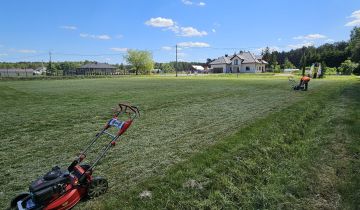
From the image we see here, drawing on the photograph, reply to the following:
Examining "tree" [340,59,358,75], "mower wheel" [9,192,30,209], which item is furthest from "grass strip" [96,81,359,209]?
"tree" [340,59,358,75]

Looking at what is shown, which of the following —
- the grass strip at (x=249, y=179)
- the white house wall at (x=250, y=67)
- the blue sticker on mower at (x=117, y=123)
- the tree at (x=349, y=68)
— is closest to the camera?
the grass strip at (x=249, y=179)

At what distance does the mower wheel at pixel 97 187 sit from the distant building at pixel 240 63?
95.1m

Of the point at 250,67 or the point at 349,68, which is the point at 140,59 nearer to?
the point at 250,67

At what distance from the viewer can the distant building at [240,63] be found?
325ft

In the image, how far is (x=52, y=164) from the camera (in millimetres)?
6156

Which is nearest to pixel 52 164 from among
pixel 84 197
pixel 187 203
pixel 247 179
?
pixel 84 197

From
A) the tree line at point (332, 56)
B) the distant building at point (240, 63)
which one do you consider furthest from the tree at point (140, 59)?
the tree line at point (332, 56)

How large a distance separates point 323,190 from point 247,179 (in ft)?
3.93

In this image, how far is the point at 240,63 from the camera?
10112 cm

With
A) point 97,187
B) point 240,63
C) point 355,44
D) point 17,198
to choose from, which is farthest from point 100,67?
point 17,198

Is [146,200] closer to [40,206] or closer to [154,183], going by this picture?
[154,183]

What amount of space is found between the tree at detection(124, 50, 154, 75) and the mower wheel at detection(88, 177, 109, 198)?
106167 mm

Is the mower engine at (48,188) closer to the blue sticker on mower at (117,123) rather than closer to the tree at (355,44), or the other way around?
the blue sticker on mower at (117,123)

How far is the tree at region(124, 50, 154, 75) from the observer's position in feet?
358
